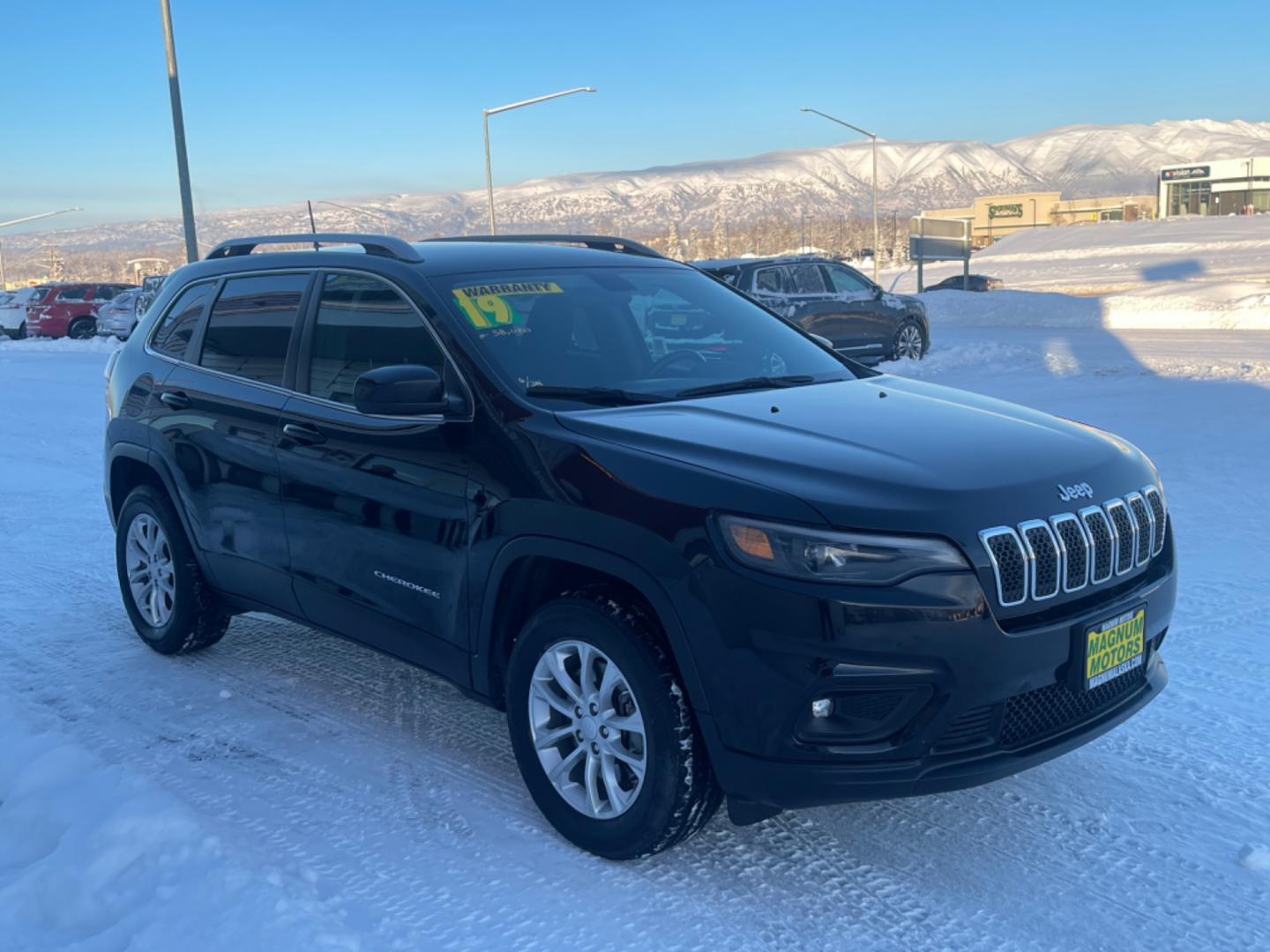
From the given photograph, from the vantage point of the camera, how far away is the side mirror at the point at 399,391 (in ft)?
12.3

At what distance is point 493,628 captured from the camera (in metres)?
3.74

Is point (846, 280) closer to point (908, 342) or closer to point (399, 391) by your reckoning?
point (908, 342)

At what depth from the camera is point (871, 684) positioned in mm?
2953

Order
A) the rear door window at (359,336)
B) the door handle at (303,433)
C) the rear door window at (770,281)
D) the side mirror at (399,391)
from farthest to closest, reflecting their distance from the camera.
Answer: the rear door window at (770,281)
the door handle at (303,433)
the rear door window at (359,336)
the side mirror at (399,391)

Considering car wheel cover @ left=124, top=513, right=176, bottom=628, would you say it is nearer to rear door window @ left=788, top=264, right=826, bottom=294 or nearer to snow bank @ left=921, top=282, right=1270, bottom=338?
rear door window @ left=788, top=264, right=826, bottom=294

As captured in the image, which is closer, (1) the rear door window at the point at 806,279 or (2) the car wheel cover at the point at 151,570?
(2) the car wheel cover at the point at 151,570

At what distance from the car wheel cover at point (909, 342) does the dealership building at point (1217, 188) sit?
8309 centimetres

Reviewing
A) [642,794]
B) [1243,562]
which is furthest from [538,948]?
[1243,562]

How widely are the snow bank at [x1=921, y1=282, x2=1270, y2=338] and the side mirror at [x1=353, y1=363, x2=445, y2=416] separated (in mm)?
21720

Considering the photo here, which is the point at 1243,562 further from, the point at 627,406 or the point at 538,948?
the point at 538,948

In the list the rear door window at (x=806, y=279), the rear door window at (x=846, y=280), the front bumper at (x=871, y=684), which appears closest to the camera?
the front bumper at (x=871, y=684)

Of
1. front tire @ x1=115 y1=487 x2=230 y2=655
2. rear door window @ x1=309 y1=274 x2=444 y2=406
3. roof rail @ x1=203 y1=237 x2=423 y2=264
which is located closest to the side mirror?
rear door window @ x1=309 y1=274 x2=444 y2=406

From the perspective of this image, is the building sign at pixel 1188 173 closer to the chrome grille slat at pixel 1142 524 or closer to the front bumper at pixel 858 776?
the chrome grille slat at pixel 1142 524

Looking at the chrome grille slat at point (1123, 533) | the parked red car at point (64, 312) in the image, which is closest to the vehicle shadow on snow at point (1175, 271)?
the parked red car at point (64, 312)
